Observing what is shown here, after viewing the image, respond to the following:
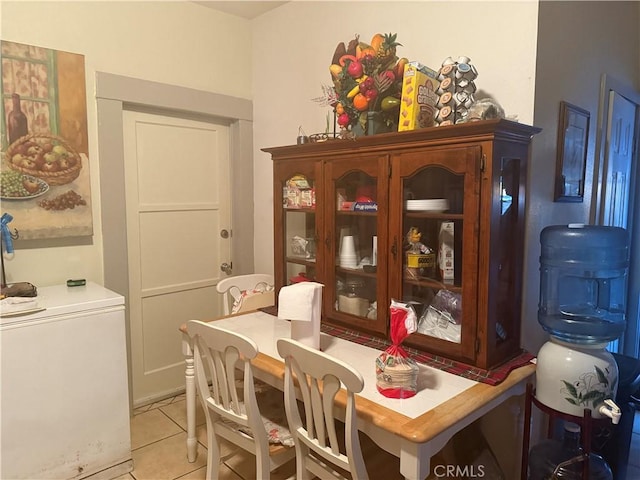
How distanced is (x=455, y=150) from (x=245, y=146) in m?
1.86

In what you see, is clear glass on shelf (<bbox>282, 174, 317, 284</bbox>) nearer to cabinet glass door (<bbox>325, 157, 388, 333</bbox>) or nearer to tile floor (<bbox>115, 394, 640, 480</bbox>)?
cabinet glass door (<bbox>325, 157, 388, 333</bbox>)

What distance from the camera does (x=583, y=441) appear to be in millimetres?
1505

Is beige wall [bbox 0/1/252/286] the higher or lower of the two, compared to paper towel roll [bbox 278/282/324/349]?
higher

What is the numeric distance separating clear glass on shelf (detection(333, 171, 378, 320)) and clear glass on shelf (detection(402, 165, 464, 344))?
0.58 ft

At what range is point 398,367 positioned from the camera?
1.45m

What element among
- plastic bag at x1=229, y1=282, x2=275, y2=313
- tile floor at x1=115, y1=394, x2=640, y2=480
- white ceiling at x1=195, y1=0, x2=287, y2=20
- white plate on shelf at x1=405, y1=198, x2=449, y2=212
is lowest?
tile floor at x1=115, y1=394, x2=640, y2=480

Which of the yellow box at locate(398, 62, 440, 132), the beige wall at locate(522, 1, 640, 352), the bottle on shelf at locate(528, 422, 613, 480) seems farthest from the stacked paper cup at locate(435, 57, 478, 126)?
the bottle on shelf at locate(528, 422, 613, 480)

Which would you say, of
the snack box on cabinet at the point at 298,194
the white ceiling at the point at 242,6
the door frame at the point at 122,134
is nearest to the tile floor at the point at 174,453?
the door frame at the point at 122,134

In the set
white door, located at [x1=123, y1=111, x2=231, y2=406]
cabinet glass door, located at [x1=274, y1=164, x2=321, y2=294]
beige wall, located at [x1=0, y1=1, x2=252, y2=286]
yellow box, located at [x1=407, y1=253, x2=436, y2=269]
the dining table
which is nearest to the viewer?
the dining table

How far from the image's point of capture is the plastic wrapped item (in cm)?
170

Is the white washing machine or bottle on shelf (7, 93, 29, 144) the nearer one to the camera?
the white washing machine

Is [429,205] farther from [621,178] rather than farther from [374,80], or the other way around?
[621,178]

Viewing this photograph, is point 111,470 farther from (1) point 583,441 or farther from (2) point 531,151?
(2) point 531,151

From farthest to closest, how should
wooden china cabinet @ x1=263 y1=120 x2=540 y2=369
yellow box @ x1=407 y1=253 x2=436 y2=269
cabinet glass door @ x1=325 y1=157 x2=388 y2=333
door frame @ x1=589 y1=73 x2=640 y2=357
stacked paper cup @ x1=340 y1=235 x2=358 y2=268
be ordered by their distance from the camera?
1. door frame @ x1=589 y1=73 x2=640 y2=357
2. stacked paper cup @ x1=340 y1=235 x2=358 y2=268
3. cabinet glass door @ x1=325 y1=157 x2=388 y2=333
4. yellow box @ x1=407 y1=253 x2=436 y2=269
5. wooden china cabinet @ x1=263 y1=120 x2=540 y2=369
